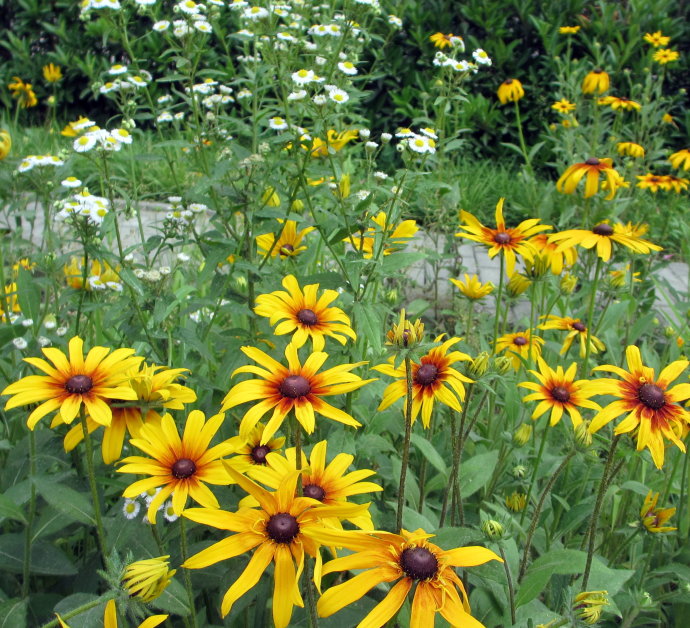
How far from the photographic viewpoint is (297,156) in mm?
1450

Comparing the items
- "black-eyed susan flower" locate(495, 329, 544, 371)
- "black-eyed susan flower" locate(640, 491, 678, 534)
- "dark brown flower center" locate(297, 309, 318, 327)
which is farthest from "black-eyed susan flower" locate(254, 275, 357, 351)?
"black-eyed susan flower" locate(495, 329, 544, 371)

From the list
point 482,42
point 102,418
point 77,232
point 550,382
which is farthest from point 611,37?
point 102,418

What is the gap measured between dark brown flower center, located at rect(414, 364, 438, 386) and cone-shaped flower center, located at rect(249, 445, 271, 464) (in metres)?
0.27

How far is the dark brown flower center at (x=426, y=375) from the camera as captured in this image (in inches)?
43.1

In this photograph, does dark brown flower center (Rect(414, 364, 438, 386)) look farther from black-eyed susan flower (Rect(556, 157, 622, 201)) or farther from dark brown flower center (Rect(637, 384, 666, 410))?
black-eyed susan flower (Rect(556, 157, 622, 201))

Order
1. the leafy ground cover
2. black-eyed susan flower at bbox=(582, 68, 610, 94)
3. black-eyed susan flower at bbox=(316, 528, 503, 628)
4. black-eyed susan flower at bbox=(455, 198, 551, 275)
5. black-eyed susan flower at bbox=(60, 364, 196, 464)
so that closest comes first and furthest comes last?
black-eyed susan flower at bbox=(316, 528, 503, 628) < the leafy ground cover < black-eyed susan flower at bbox=(60, 364, 196, 464) < black-eyed susan flower at bbox=(455, 198, 551, 275) < black-eyed susan flower at bbox=(582, 68, 610, 94)

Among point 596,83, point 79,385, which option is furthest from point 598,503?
point 596,83

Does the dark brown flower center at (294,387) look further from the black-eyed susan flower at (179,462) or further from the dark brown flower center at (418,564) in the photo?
the dark brown flower center at (418,564)

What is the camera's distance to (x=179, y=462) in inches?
35.5

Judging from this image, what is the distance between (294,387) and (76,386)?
0.29m

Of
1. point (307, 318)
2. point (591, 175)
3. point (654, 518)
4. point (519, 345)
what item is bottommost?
point (519, 345)

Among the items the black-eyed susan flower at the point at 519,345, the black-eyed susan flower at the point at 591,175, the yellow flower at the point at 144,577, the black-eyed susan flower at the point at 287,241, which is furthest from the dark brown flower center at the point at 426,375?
the black-eyed susan flower at the point at 591,175

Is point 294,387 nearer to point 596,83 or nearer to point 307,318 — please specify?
point 307,318

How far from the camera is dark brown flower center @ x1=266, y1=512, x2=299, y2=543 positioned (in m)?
0.75
